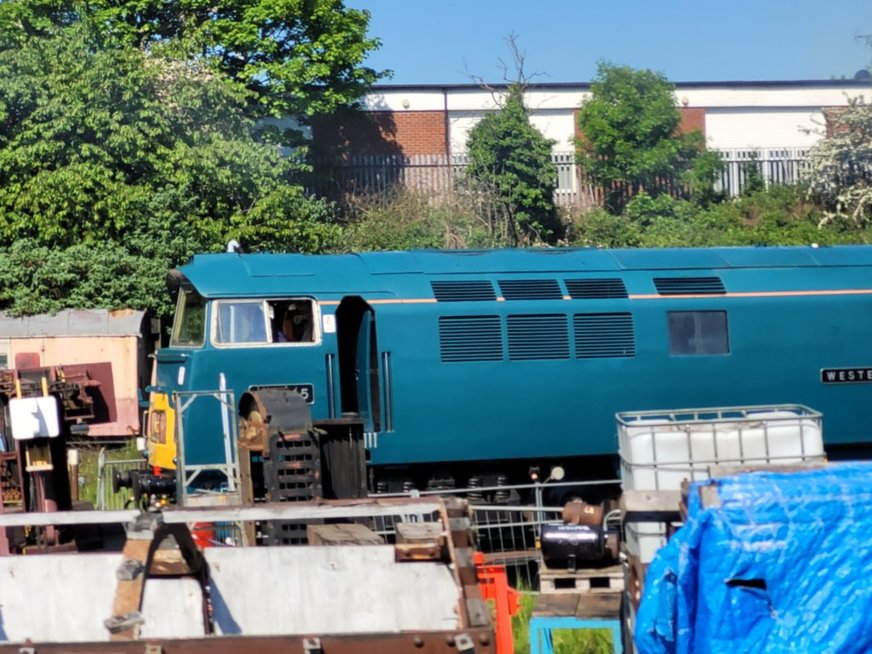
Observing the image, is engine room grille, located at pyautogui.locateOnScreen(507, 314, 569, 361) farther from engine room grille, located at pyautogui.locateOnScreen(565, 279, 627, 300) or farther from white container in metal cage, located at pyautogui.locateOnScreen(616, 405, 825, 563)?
white container in metal cage, located at pyautogui.locateOnScreen(616, 405, 825, 563)

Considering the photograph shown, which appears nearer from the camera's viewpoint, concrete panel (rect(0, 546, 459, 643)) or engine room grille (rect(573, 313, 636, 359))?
concrete panel (rect(0, 546, 459, 643))

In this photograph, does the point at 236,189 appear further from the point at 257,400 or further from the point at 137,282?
the point at 257,400

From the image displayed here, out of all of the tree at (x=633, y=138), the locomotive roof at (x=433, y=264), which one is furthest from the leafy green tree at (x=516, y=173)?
the locomotive roof at (x=433, y=264)

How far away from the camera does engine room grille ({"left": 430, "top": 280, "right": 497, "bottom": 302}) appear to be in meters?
14.4

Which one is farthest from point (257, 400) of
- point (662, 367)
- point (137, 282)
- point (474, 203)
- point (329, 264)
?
point (474, 203)

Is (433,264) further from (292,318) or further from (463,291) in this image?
(292,318)

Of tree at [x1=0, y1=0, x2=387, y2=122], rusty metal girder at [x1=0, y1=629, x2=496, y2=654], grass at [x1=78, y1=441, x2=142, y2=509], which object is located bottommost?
grass at [x1=78, y1=441, x2=142, y2=509]

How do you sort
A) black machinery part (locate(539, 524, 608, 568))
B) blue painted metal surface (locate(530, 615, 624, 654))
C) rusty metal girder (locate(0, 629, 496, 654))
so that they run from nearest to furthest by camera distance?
rusty metal girder (locate(0, 629, 496, 654)) → blue painted metal surface (locate(530, 615, 624, 654)) → black machinery part (locate(539, 524, 608, 568))

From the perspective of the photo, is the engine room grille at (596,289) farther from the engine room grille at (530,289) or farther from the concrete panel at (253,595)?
the concrete panel at (253,595)

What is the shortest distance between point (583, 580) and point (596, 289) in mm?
7704

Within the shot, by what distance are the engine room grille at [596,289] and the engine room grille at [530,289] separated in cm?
19

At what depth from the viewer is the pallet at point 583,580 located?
7434mm

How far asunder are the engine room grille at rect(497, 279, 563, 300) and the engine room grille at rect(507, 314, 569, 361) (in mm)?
253

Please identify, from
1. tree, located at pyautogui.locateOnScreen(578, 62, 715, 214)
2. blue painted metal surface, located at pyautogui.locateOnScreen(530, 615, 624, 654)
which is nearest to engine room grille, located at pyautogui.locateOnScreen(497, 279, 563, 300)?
blue painted metal surface, located at pyautogui.locateOnScreen(530, 615, 624, 654)
